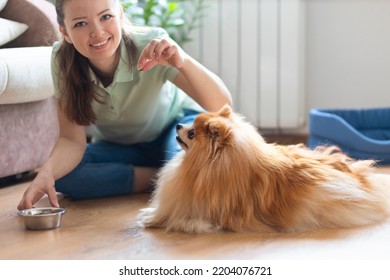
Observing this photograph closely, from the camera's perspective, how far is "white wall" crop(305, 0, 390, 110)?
153 inches

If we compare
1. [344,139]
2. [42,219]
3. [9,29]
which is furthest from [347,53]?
[42,219]

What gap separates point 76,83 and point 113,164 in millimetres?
417

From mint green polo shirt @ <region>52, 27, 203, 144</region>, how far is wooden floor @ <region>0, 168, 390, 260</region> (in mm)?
450

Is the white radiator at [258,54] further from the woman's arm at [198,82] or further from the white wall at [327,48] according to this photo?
the woman's arm at [198,82]

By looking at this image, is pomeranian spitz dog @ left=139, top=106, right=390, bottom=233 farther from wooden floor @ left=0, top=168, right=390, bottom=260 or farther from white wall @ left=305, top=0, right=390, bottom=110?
white wall @ left=305, top=0, right=390, bottom=110

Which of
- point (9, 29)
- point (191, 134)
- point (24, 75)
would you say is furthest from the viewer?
point (9, 29)

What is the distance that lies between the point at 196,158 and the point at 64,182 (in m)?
0.73

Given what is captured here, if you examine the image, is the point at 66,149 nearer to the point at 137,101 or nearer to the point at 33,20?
the point at 137,101

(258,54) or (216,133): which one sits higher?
(258,54)

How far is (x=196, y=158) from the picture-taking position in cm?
174

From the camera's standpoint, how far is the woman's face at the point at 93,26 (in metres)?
1.93

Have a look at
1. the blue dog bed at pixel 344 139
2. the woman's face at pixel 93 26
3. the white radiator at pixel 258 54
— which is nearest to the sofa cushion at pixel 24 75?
the woman's face at pixel 93 26

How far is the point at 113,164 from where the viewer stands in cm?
240

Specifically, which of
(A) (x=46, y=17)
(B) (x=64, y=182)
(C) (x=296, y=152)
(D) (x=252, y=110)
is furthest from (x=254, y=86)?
(C) (x=296, y=152)
